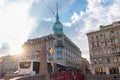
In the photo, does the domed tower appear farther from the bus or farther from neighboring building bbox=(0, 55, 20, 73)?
the bus

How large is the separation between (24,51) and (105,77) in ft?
125

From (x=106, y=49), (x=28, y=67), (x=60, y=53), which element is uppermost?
→ (x=106, y=49)

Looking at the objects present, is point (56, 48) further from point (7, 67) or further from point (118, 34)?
point (7, 67)

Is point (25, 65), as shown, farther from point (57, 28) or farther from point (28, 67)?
point (57, 28)

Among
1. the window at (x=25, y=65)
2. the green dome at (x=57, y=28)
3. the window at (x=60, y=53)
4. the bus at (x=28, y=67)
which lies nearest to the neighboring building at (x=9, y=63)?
the window at (x=60, y=53)

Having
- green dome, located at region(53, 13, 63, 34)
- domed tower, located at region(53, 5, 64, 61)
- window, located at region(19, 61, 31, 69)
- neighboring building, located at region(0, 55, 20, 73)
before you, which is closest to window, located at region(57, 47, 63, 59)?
domed tower, located at region(53, 5, 64, 61)

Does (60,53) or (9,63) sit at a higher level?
(60,53)

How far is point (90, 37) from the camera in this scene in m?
55.3

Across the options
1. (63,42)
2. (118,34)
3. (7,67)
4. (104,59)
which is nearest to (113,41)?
(118,34)

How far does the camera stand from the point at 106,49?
5075 cm

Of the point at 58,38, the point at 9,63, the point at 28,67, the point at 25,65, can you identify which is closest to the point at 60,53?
the point at 58,38

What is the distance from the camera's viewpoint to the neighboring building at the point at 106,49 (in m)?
48.6

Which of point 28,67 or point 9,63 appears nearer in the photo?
point 28,67

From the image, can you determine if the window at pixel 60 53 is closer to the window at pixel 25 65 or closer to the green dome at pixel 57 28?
the green dome at pixel 57 28
